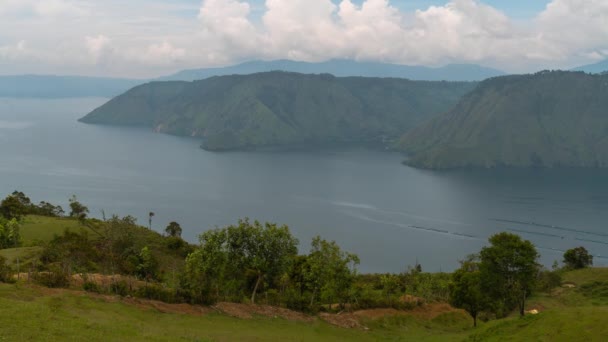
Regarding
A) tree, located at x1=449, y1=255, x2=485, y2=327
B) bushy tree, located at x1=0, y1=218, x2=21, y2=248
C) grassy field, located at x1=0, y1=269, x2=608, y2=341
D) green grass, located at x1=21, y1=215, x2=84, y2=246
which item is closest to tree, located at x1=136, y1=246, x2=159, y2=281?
bushy tree, located at x1=0, y1=218, x2=21, y2=248

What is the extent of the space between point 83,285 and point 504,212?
19047 centimetres

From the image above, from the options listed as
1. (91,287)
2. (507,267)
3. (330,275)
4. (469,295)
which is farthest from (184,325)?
(507,267)

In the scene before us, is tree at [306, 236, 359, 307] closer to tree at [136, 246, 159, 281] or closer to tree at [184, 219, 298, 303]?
tree at [184, 219, 298, 303]

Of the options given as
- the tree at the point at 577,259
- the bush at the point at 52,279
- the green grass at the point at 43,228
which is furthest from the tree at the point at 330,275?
the tree at the point at 577,259


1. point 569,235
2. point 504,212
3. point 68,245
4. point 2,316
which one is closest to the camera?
point 2,316

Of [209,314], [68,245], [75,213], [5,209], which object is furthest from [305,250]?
[209,314]

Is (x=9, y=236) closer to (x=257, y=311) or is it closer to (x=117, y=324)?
(x=257, y=311)

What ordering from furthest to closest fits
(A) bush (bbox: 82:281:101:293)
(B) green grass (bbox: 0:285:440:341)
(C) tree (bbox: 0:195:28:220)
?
(C) tree (bbox: 0:195:28:220) → (A) bush (bbox: 82:281:101:293) → (B) green grass (bbox: 0:285:440:341)

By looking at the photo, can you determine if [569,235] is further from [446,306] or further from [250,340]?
[250,340]

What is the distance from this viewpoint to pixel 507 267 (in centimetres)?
4825

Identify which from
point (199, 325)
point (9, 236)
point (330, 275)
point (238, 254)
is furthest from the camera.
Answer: point (9, 236)

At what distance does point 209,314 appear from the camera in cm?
3647

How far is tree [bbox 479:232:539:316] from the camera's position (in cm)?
4719

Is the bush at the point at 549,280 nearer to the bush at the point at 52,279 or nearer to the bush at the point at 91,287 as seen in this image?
the bush at the point at 91,287
